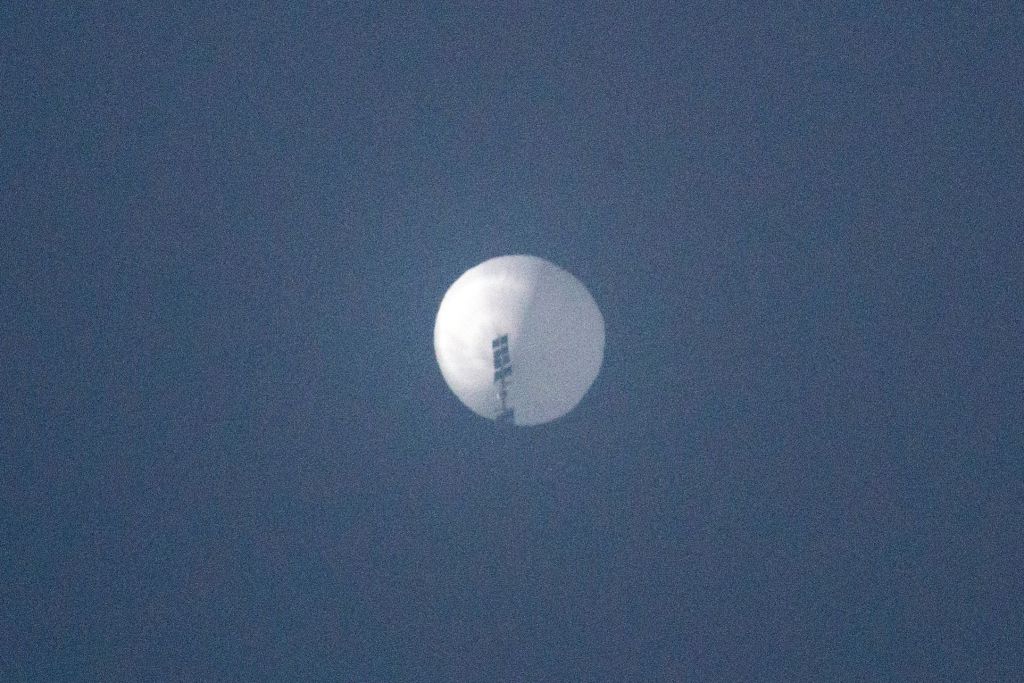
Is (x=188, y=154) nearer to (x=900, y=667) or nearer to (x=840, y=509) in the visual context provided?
(x=840, y=509)

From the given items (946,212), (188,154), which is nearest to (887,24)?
(946,212)

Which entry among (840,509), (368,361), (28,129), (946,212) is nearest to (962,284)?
(946,212)

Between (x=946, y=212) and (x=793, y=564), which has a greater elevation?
(x=946, y=212)

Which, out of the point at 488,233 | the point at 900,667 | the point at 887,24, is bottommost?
the point at 900,667

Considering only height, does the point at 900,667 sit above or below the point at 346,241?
below

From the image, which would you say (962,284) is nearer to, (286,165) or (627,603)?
(627,603)

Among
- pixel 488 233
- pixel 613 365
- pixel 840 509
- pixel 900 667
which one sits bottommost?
pixel 900 667
